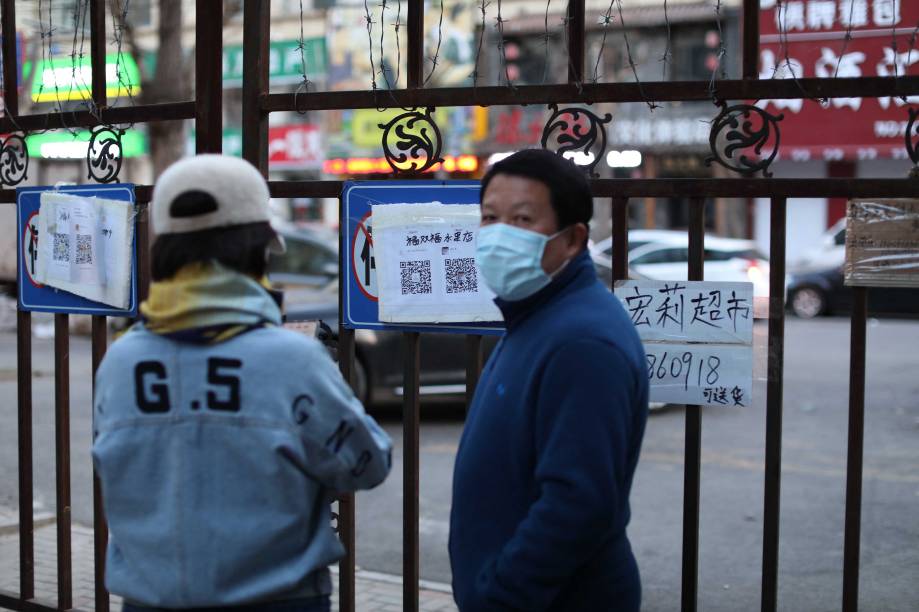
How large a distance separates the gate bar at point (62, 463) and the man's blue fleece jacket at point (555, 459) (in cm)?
224

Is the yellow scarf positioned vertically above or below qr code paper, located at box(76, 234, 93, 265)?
below

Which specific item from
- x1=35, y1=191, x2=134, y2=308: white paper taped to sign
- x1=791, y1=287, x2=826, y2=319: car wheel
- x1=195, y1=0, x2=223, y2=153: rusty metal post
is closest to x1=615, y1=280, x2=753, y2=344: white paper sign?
x1=195, y1=0, x2=223, y2=153: rusty metal post

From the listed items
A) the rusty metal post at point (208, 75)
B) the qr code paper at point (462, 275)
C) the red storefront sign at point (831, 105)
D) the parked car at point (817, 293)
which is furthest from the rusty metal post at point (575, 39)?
the red storefront sign at point (831, 105)

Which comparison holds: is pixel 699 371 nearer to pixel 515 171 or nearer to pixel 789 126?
pixel 515 171

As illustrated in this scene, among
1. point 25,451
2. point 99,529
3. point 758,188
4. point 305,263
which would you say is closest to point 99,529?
point 99,529

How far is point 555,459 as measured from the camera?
2057mm

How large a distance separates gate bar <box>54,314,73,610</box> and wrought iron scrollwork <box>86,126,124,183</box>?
565 millimetres

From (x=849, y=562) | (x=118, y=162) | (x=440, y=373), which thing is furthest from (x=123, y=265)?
(x=440, y=373)

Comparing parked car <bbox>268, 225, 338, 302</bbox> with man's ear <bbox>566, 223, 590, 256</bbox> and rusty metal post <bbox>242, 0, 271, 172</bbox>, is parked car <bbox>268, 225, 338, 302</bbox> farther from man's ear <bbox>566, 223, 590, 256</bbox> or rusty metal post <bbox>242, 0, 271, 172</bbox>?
man's ear <bbox>566, 223, 590, 256</bbox>

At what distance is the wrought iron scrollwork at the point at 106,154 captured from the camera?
393 centimetres

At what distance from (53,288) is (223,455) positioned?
2.32 metres

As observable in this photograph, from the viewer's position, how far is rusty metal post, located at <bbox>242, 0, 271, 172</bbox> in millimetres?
3566

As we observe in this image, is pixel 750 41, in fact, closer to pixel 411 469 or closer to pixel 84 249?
pixel 411 469

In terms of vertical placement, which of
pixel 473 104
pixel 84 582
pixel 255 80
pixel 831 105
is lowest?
pixel 84 582
